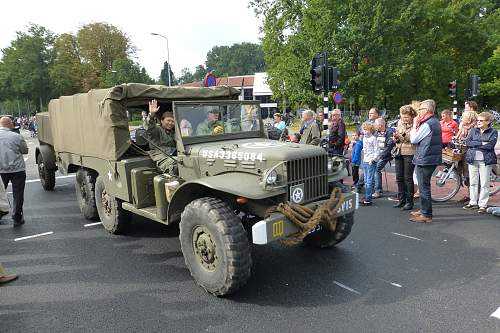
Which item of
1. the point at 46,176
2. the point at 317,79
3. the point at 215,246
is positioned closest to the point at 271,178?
the point at 215,246

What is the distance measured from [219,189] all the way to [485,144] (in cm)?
508

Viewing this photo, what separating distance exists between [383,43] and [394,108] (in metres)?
8.80

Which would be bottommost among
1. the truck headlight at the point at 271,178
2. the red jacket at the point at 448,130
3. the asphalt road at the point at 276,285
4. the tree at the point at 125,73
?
the asphalt road at the point at 276,285

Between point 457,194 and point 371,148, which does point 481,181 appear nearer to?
point 457,194

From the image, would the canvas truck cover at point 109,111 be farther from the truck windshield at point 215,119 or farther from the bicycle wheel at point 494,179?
the bicycle wheel at point 494,179

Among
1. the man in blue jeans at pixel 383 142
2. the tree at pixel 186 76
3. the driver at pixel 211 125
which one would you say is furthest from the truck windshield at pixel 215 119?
the tree at pixel 186 76

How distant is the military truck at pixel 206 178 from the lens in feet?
12.8

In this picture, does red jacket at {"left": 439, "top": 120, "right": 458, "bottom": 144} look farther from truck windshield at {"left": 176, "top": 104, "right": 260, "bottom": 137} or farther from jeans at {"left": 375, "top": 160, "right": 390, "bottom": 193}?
truck windshield at {"left": 176, "top": 104, "right": 260, "bottom": 137}

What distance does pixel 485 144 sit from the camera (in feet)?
21.8

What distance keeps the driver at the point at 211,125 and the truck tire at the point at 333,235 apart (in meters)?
1.85

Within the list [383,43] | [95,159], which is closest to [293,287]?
[95,159]

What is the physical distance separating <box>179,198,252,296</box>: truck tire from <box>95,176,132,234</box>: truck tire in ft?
6.66

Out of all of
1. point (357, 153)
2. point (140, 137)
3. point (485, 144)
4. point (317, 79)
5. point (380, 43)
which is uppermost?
point (380, 43)

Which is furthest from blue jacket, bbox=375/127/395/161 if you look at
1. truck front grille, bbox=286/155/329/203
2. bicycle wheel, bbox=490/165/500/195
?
truck front grille, bbox=286/155/329/203
